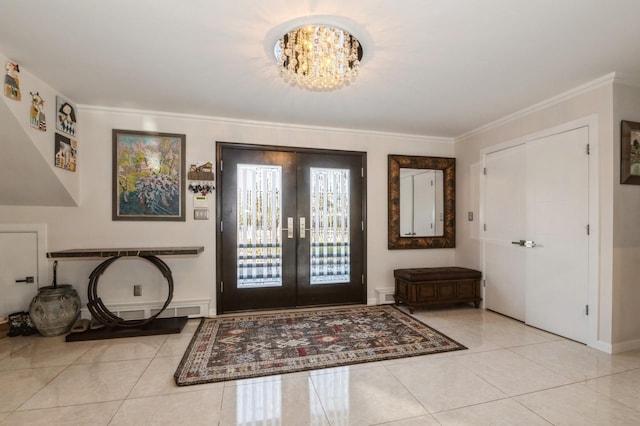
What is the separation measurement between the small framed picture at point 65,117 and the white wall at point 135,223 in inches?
5.0

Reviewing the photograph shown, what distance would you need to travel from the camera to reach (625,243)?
272cm

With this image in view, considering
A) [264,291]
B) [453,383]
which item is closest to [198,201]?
[264,291]

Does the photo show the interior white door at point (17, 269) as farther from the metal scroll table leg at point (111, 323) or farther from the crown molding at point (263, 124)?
the crown molding at point (263, 124)

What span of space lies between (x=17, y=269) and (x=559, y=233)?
229 inches

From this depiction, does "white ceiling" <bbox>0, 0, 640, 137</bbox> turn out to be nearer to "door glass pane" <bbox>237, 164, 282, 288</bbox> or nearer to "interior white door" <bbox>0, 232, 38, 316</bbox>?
"door glass pane" <bbox>237, 164, 282, 288</bbox>

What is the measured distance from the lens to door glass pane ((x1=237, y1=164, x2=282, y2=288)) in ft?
12.7

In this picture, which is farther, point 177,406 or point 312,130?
point 312,130

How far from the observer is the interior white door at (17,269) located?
3.17 metres

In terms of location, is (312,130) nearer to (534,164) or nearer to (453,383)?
(534,164)

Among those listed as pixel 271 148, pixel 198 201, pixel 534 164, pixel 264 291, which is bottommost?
pixel 264 291

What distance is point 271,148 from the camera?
3961 mm

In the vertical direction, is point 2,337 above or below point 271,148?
below

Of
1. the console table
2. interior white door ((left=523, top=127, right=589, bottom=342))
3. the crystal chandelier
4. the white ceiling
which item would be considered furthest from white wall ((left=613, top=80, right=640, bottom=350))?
the console table

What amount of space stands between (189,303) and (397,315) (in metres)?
2.61
